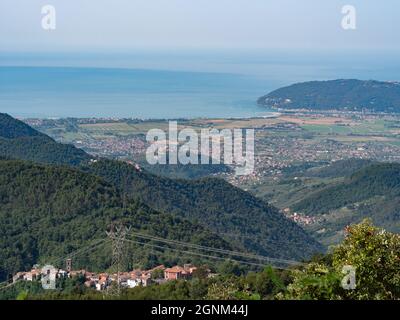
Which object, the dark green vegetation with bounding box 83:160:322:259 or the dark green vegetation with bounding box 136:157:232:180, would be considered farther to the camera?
the dark green vegetation with bounding box 136:157:232:180

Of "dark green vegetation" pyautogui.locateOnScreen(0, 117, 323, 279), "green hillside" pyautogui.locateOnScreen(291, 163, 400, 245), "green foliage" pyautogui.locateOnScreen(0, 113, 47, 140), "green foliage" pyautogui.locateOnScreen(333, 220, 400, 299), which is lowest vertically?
"green hillside" pyautogui.locateOnScreen(291, 163, 400, 245)

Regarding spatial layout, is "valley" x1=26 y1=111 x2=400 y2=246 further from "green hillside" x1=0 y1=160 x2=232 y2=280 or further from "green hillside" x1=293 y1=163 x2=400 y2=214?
"green hillside" x1=0 y1=160 x2=232 y2=280

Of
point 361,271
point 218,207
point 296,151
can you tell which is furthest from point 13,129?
point 361,271

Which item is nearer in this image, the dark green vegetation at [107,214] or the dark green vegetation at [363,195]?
the dark green vegetation at [107,214]

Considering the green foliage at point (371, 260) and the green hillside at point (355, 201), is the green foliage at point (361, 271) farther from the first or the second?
the green hillside at point (355, 201)

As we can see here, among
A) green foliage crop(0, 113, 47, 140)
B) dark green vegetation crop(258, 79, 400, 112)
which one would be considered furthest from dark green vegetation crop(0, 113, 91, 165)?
dark green vegetation crop(258, 79, 400, 112)

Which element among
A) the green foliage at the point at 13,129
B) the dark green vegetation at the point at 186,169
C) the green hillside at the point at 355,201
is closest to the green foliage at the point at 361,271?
the green hillside at the point at 355,201
